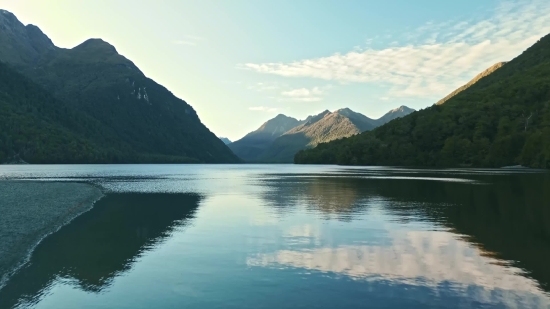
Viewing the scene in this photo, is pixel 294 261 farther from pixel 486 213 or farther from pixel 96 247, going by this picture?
pixel 486 213

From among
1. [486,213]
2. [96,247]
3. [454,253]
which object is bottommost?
[96,247]

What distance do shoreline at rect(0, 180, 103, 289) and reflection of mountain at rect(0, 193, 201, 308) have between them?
0.76 m

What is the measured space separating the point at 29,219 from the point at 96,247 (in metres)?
14.0

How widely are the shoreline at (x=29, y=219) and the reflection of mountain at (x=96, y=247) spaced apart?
2.49 feet

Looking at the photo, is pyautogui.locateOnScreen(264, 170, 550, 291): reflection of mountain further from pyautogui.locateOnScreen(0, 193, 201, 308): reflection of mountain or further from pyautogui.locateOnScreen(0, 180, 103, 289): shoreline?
pyautogui.locateOnScreen(0, 180, 103, 289): shoreline

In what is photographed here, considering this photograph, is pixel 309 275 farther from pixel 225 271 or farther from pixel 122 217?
pixel 122 217

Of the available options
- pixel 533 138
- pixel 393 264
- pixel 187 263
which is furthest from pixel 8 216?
pixel 533 138

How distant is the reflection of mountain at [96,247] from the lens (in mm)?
21875

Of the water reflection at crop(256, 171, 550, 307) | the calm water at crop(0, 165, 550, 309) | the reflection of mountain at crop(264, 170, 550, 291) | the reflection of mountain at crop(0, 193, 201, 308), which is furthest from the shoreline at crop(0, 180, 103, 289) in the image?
the reflection of mountain at crop(264, 170, 550, 291)

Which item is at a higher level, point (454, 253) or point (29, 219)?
point (29, 219)

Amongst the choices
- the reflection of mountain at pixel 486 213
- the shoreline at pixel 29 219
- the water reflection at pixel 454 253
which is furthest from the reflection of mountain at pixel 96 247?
the reflection of mountain at pixel 486 213

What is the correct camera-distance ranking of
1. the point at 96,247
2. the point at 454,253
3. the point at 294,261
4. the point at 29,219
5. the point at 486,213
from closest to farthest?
the point at 294,261 < the point at 454,253 < the point at 96,247 < the point at 29,219 < the point at 486,213

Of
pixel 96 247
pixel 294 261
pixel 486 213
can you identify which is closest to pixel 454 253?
pixel 294 261

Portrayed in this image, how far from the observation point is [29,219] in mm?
40656
